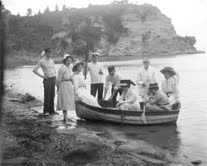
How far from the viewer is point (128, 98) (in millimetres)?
9859

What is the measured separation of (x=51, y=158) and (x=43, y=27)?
397 ft

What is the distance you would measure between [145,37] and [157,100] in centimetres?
11261

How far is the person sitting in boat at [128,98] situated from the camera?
9719 mm

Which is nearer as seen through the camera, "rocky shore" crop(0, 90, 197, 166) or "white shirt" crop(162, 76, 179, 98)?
"rocky shore" crop(0, 90, 197, 166)

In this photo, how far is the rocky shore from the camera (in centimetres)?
556

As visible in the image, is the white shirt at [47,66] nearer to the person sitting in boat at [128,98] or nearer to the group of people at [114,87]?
the group of people at [114,87]

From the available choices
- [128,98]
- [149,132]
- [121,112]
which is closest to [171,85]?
[128,98]

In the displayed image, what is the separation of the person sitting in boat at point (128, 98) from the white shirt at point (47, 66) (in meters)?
2.28

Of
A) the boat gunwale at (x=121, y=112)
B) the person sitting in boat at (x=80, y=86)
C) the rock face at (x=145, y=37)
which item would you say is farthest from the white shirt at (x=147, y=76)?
the rock face at (x=145, y=37)

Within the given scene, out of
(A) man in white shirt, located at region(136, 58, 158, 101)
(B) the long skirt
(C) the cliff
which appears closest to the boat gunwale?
(A) man in white shirt, located at region(136, 58, 158, 101)

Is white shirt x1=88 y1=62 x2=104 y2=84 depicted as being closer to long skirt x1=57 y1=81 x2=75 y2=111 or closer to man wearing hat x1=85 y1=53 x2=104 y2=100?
man wearing hat x1=85 y1=53 x2=104 y2=100

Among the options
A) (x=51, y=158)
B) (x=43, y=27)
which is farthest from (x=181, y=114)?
(x=43, y=27)

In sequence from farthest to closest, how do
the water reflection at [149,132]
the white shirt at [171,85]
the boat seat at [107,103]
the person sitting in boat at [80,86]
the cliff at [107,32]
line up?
1. the cliff at [107,32]
2. the boat seat at [107,103]
3. the white shirt at [171,85]
4. the person sitting in boat at [80,86]
5. the water reflection at [149,132]

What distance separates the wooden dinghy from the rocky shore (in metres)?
1.30
